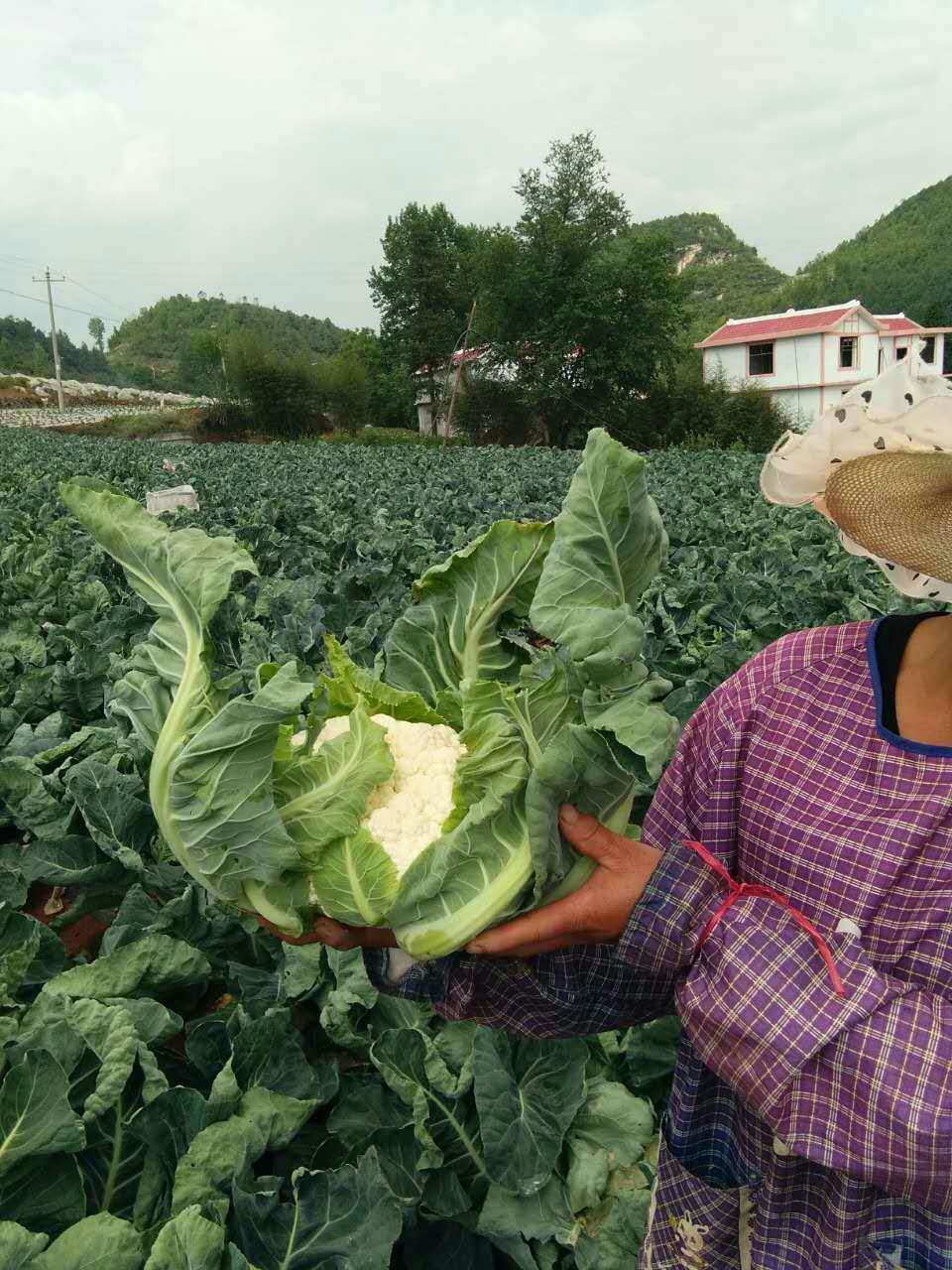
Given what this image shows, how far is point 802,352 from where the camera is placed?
42.4 m

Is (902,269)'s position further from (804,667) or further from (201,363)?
(804,667)

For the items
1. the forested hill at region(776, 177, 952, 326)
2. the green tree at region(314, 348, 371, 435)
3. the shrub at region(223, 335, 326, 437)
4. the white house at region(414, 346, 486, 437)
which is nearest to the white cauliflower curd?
the white house at region(414, 346, 486, 437)

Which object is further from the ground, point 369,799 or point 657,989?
point 369,799

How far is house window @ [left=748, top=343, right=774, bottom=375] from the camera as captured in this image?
4409 cm

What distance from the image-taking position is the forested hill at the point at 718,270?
8269 cm

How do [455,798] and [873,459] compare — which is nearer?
[873,459]

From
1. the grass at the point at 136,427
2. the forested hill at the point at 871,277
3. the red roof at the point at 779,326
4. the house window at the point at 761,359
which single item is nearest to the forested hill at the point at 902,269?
the forested hill at the point at 871,277

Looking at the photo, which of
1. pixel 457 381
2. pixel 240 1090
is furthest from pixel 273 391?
pixel 240 1090

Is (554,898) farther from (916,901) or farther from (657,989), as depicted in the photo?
(916,901)

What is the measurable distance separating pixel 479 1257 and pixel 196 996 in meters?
1.03

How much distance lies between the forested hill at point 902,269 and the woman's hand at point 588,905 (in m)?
74.3

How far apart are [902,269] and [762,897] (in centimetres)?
8020

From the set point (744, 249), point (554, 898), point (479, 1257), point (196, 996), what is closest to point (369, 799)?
point (554, 898)

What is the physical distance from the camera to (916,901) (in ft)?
3.65
